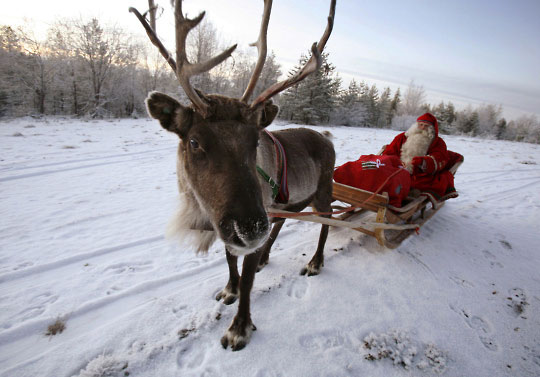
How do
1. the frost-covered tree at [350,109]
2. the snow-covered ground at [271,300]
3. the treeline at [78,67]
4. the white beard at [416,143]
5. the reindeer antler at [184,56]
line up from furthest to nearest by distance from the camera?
1. the frost-covered tree at [350,109]
2. the treeline at [78,67]
3. the white beard at [416,143]
4. the snow-covered ground at [271,300]
5. the reindeer antler at [184,56]

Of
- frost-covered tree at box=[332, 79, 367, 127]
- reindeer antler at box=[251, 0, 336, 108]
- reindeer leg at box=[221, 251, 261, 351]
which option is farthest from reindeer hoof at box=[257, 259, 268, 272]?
frost-covered tree at box=[332, 79, 367, 127]

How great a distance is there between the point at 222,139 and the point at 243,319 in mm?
1820

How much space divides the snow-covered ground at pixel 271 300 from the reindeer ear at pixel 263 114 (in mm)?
2083

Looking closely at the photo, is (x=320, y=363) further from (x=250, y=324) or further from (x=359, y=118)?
(x=359, y=118)

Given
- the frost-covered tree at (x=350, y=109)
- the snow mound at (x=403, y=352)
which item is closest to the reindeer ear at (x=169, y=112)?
the snow mound at (x=403, y=352)

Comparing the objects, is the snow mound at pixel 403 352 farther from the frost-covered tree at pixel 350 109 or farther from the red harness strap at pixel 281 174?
the frost-covered tree at pixel 350 109

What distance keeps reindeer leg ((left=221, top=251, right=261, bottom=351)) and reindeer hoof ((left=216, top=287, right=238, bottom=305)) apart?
448 mm

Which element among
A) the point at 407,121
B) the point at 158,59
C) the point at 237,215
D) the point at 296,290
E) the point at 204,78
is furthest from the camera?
the point at 407,121

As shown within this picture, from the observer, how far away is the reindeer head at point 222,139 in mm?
1578

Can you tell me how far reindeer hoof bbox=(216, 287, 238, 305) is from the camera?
290 cm

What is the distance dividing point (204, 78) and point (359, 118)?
1018 inches

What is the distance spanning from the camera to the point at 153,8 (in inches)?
76.8

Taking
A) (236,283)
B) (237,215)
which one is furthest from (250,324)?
(237,215)

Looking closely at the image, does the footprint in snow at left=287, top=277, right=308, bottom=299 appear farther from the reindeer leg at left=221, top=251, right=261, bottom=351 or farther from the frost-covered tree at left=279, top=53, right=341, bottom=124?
the frost-covered tree at left=279, top=53, right=341, bottom=124
